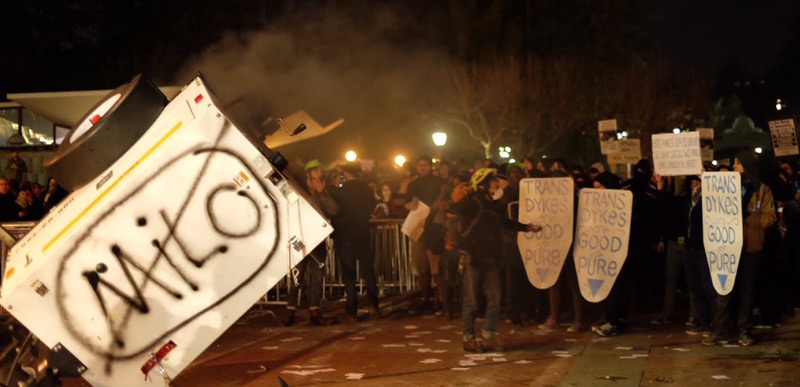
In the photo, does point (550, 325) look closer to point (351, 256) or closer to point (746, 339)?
point (746, 339)

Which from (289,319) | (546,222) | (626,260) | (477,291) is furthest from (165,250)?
(289,319)

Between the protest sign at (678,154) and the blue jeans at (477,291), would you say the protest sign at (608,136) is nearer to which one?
the protest sign at (678,154)

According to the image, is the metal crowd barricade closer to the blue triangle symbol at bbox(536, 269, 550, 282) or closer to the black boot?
the black boot

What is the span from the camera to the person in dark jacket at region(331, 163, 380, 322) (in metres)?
12.2

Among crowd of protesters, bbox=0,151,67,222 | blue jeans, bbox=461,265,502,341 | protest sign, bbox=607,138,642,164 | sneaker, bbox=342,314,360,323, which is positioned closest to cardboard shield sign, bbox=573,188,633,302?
blue jeans, bbox=461,265,502,341

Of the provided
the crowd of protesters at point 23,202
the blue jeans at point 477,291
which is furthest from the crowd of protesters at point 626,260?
the crowd of protesters at point 23,202

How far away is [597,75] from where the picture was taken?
46.6 m

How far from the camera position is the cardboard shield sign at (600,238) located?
10.5 m

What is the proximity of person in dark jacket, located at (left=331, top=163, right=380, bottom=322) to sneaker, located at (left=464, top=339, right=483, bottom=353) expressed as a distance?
124 inches

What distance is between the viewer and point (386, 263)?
1424 cm

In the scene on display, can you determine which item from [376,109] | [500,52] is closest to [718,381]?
[376,109]

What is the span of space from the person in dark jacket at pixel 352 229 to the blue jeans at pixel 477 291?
3.00 meters

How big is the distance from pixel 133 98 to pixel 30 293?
3.69 feet

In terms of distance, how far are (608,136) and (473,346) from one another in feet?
33.6
